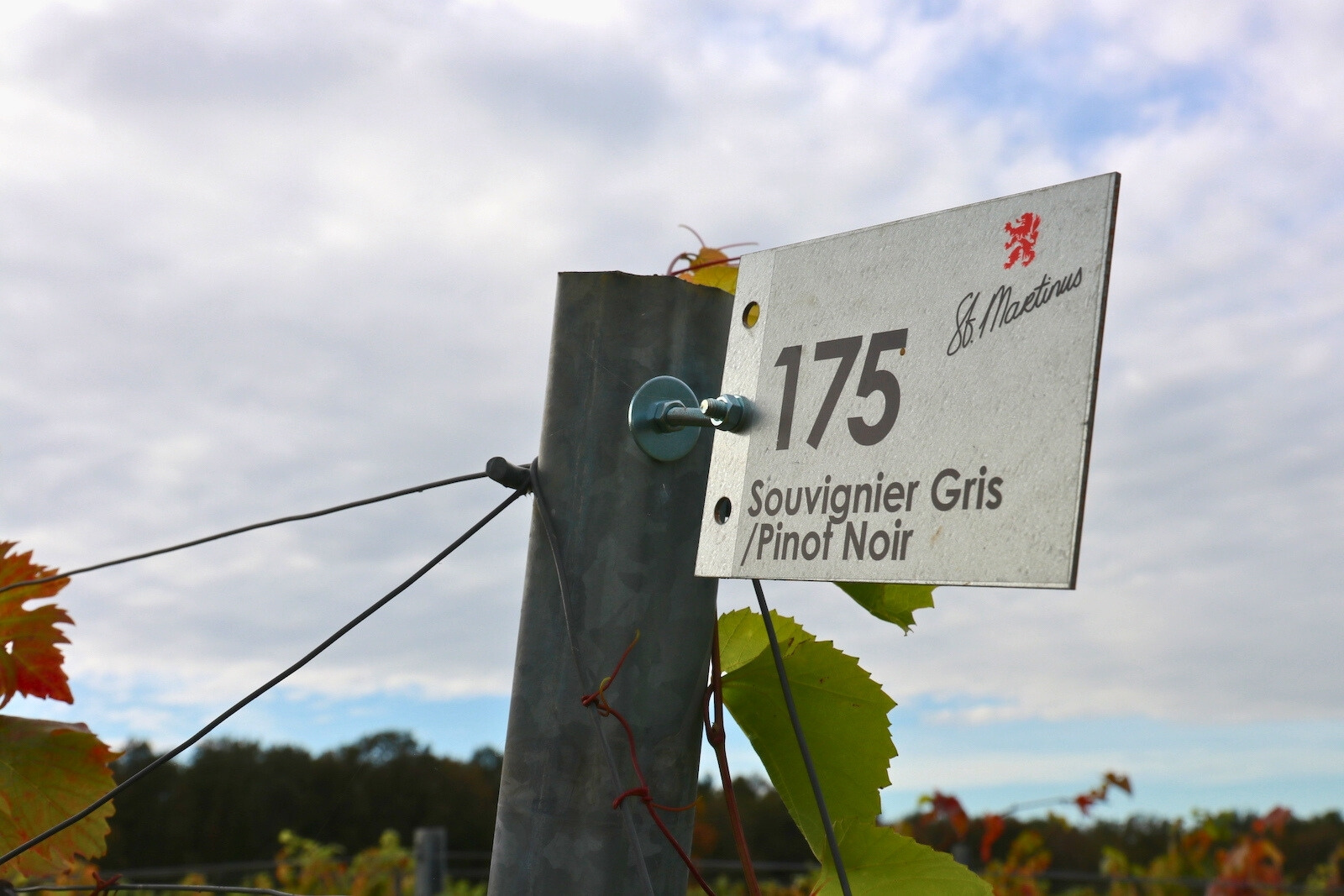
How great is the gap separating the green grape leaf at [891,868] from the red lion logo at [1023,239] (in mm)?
417

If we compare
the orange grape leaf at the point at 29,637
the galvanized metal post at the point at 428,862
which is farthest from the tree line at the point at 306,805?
the orange grape leaf at the point at 29,637

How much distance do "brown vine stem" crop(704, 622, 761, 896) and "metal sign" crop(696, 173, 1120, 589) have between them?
0.32ft

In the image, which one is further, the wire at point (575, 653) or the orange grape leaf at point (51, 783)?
the orange grape leaf at point (51, 783)

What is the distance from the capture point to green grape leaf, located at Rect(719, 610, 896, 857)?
2.77 ft

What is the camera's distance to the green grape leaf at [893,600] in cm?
96

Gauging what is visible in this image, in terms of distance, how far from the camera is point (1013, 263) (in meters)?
0.67

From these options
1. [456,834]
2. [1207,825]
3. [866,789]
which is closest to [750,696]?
[866,789]

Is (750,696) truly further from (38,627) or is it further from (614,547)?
(38,627)

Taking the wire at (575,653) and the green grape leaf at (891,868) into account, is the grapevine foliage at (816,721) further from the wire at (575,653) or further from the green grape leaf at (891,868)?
the wire at (575,653)

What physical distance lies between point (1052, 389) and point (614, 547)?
338 millimetres

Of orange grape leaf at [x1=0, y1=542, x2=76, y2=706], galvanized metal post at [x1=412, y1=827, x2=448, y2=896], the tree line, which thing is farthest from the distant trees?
orange grape leaf at [x1=0, y1=542, x2=76, y2=706]

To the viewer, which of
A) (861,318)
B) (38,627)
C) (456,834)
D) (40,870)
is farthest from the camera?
(456,834)

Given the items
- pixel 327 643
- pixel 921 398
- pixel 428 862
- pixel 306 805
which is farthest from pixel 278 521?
pixel 306 805

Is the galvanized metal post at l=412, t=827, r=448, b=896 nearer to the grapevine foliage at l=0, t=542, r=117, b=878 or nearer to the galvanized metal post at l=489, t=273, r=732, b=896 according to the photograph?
the grapevine foliage at l=0, t=542, r=117, b=878
